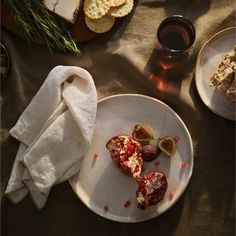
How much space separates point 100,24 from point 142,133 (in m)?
0.34

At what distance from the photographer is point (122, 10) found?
1.26 m

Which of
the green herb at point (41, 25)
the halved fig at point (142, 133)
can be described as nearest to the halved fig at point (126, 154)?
the halved fig at point (142, 133)

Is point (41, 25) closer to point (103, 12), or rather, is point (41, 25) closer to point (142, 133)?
point (103, 12)

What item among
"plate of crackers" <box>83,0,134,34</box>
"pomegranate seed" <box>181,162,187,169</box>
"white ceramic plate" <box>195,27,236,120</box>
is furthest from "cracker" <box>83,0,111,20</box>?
"pomegranate seed" <box>181,162,187,169</box>

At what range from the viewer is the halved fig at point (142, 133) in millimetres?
1248

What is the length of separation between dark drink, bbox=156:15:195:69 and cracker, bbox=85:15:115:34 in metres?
0.15

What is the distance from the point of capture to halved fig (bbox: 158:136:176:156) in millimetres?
1232

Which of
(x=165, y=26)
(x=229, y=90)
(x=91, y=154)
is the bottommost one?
(x=91, y=154)

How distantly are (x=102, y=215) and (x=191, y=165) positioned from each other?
0.29 m

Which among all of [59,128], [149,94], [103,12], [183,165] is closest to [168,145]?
[183,165]

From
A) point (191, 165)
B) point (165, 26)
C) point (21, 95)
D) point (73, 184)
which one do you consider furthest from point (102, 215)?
point (165, 26)

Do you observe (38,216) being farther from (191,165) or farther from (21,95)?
(191,165)

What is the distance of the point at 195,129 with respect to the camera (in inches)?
51.1

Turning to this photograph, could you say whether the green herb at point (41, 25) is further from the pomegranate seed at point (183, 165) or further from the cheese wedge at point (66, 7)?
Result: the pomegranate seed at point (183, 165)
